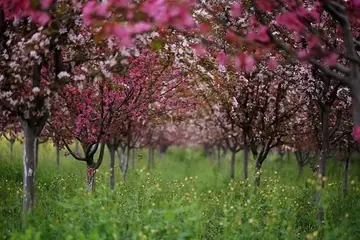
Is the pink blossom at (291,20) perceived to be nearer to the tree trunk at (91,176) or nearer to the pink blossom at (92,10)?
the pink blossom at (92,10)

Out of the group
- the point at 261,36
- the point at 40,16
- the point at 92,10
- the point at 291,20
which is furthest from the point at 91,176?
the point at 291,20

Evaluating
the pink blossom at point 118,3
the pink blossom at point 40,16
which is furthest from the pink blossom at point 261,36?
the pink blossom at point 40,16

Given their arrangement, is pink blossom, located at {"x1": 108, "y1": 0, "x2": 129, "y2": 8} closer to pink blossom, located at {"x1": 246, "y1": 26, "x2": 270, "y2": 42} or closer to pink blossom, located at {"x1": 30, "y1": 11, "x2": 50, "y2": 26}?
pink blossom, located at {"x1": 30, "y1": 11, "x2": 50, "y2": 26}

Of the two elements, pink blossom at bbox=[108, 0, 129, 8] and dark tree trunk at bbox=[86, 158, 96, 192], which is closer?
pink blossom at bbox=[108, 0, 129, 8]

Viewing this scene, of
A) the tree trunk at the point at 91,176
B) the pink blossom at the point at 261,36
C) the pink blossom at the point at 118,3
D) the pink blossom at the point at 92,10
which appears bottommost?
the tree trunk at the point at 91,176

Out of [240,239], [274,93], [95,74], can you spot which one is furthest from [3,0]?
[274,93]

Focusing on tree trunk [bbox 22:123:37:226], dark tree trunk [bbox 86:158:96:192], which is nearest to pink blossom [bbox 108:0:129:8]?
tree trunk [bbox 22:123:37:226]

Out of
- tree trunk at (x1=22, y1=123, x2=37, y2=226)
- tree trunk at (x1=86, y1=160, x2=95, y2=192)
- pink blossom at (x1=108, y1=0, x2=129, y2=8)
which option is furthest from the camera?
tree trunk at (x1=86, y1=160, x2=95, y2=192)

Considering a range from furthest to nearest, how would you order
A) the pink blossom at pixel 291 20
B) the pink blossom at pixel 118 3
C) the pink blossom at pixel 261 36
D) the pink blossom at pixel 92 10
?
1. the pink blossom at pixel 291 20
2. the pink blossom at pixel 261 36
3. the pink blossom at pixel 118 3
4. the pink blossom at pixel 92 10

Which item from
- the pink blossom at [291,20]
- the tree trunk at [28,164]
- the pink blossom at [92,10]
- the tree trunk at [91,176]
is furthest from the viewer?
the tree trunk at [91,176]

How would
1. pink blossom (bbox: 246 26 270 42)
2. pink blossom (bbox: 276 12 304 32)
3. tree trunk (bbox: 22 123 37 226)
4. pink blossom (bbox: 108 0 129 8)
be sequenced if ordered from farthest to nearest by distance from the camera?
tree trunk (bbox: 22 123 37 226) → pink blossom (bbox: 276 12 304 32) → pink blossom (bbox: 246 26 270 42) → pink blossom (bbox: 108 0 129 8)

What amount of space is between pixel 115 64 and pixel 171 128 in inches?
881

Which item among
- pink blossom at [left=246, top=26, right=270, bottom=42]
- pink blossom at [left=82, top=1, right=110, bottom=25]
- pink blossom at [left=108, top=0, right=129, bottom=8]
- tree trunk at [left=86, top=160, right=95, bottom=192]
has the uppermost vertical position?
pink blossom at [left=108, top=0, right=129, bottom=8]

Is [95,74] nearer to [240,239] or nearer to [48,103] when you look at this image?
[48,103]
